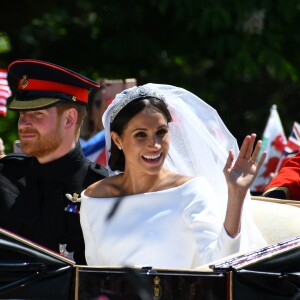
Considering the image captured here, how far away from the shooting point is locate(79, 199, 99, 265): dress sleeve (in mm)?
4375

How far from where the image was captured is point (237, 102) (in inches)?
460

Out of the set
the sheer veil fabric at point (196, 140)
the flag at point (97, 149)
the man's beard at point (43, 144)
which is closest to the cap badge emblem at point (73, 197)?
the man's beard at point (43, 144)

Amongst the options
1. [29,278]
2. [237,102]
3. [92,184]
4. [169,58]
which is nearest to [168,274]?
[29,278]

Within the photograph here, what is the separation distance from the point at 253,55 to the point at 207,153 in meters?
5.08

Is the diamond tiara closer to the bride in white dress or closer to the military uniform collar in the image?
the bride in white dress

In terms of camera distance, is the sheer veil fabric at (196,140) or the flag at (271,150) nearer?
the sheer veil fabric at (196,140)

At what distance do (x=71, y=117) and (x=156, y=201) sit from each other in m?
0.80

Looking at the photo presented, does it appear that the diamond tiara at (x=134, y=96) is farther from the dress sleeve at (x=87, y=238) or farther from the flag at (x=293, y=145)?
the flag at (x=293, y=145)

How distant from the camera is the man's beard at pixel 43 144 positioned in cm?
483

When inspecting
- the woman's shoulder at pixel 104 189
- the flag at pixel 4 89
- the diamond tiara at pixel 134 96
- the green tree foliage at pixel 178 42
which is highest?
the green tree foliage at pixel 178 42

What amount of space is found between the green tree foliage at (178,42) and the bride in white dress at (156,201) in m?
4.75

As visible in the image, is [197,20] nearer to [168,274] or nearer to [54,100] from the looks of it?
[54,100]

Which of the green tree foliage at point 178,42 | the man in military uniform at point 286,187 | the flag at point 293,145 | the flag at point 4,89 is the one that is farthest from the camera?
the green tree foliage at point 178,42

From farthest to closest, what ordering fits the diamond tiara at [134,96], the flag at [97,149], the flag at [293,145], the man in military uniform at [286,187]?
1. the flag at [97,149]
2. the flag at [293,145]
3. the man in military uniform at [286,187]
4. the diamond tiara at [134,96]
